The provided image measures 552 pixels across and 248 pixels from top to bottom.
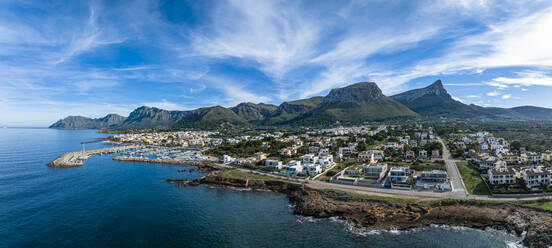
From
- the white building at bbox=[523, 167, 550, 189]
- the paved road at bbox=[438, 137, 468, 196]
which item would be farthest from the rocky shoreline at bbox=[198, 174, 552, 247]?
the white building at bbox=[523, 167, 550, 189]

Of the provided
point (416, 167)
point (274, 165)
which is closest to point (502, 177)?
point (416, 167)

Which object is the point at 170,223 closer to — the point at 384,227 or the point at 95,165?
the point at 384,227

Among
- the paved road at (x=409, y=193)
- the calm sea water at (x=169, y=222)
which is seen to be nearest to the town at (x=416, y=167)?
the paved road at (x=409, y=193)

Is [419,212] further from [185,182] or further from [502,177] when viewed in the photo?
[185,182]

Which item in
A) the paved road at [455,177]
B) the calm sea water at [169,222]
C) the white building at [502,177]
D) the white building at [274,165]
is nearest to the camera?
the calm sea water at [169,222]

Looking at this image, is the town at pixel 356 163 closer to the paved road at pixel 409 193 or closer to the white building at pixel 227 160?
the white building at pixel 227 160

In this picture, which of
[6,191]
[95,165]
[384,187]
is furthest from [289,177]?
[95,165]
